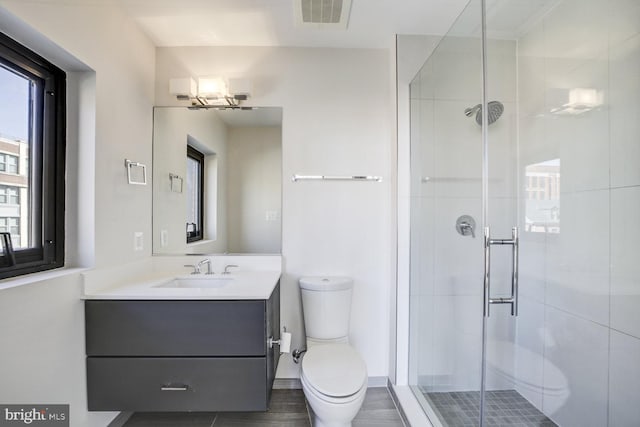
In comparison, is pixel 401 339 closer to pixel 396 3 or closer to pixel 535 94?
pixel 535 94

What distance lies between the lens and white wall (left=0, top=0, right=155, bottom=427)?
1222 millimetres

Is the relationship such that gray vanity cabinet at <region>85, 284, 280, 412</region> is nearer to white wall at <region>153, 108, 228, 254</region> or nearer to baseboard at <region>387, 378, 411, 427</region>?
white wall at <region>153, 108, 228, 254</region>

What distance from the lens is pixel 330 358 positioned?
1.74 meters

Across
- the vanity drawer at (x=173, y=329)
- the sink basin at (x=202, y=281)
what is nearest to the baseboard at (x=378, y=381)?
the vanity drawer at (x=173, y=329)

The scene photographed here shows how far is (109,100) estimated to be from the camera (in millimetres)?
1704

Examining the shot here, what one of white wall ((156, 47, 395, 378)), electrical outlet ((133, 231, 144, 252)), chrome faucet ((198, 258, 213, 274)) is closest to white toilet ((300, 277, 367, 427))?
white wall ((156, 47, 395, 378))

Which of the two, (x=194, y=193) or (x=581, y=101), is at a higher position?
(x=581, y=101)

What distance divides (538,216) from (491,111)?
53cm

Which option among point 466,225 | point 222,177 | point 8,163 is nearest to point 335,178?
point 222,177

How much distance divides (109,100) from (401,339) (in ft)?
7.16

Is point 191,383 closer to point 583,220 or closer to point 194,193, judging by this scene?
point 194,193

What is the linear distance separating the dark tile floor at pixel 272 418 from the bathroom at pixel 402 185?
15cm

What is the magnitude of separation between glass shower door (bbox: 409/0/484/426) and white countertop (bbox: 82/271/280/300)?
2.99ft

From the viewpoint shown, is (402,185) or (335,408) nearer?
(335,408)
